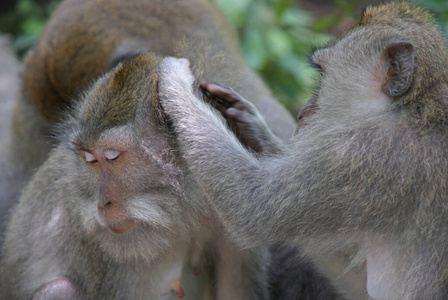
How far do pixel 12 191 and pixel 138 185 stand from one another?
2615 mm

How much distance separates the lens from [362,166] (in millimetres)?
3018

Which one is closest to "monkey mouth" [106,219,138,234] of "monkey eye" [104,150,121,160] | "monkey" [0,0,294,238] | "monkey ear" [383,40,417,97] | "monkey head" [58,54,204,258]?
"monkey head" [58,54,204,258]

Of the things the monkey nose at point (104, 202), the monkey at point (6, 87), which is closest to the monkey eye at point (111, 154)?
the monkey nose at point (104, 202)

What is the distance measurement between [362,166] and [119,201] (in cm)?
106

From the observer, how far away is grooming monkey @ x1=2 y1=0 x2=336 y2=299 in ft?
10.3

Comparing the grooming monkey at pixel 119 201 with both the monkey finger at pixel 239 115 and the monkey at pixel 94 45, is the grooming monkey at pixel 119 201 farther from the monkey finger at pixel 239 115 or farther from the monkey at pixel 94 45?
the monkey finger at pixel 239 115

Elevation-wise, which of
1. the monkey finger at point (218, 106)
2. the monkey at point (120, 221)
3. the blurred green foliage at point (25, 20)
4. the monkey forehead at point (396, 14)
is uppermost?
the blurred green foliage at point (25, 20)

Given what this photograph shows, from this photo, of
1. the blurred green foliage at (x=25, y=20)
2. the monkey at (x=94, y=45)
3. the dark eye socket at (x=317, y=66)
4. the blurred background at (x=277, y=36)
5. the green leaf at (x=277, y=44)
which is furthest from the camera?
the blurred green foliage at (x=25, y=20)

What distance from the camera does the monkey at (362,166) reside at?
298cm

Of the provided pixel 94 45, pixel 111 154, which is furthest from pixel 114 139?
pixel 94 45

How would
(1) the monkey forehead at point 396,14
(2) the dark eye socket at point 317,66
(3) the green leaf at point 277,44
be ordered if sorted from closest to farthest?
(1) the monkey forehead at point 396,14 < (2) the dark eye socket at point 317,66 < (3) the green leaf at point 277,44

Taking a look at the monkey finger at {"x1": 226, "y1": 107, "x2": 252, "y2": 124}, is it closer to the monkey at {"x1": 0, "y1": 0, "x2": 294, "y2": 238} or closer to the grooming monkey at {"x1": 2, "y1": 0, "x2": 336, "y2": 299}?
the grooming monkey at {"x1": 2, "y1": 0, "x2": 336, "y2": 299}

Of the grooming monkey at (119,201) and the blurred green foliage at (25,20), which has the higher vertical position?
the blurred green foliage at (25,20)

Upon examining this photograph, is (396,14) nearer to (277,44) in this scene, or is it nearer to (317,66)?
(317,66)
